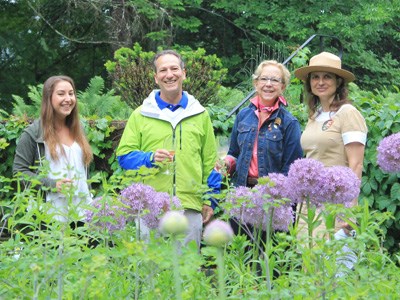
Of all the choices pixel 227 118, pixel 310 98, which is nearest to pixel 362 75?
pixel 227 118

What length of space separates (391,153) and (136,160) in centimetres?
160

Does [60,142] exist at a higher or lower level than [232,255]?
higher

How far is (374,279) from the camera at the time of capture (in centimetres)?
273

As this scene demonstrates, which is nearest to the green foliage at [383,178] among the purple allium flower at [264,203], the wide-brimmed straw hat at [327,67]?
the wide-brimmed straw hat at [327,67]

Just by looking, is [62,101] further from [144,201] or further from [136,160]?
[144,201]

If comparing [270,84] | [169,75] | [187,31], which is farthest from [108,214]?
[187,31]

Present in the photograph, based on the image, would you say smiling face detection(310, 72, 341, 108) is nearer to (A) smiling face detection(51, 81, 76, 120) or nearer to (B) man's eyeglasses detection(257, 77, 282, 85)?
(B) man's eyeglasses detection(257, 77, 282, 85)

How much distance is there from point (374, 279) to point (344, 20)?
14998 mm

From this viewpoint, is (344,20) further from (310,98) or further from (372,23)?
(310,98)

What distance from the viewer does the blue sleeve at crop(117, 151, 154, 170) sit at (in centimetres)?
447

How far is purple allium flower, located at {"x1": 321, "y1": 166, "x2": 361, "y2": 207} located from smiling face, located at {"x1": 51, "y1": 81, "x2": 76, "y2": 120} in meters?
2.31

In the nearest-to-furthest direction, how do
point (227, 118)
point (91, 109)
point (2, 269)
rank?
point (2, 269) < point (227, 118) < point (91, 109)

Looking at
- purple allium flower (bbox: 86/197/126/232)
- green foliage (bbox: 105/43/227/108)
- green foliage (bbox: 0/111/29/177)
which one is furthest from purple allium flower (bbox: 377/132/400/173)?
green foliage (bbox: 105/43/227/108)

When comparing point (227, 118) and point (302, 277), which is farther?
point (227, 118)
